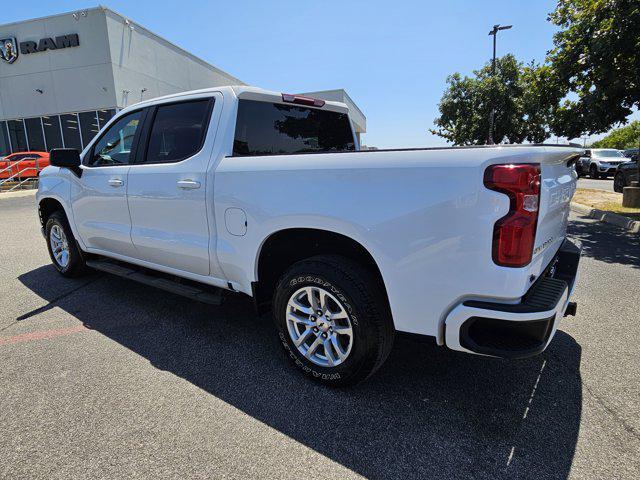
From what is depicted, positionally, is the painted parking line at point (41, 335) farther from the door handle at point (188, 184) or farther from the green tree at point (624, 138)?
the green tree at point (624, 138)

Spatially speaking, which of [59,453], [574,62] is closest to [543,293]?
[59,453]

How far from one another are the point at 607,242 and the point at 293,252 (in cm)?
638

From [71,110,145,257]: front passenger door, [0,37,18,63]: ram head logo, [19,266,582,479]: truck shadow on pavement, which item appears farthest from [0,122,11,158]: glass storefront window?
[19,266,582,479]: truck shadow on pavement

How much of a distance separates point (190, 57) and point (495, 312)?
30.9 meters

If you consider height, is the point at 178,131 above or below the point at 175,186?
above

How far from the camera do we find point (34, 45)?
74.3 feet

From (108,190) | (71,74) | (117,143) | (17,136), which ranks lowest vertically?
(108,190)

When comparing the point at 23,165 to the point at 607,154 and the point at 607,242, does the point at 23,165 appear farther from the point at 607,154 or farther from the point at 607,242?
the point at 607,154

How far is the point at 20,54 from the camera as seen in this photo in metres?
23.1

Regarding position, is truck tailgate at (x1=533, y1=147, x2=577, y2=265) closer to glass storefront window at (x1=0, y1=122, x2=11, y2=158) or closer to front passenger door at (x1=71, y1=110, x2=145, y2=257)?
front passenger door at (x1=71, y1=110, x2=145, y2=257)

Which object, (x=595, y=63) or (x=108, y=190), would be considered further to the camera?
(x=595, y=63)

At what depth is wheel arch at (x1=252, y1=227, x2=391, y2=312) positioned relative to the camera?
2570 millimetres

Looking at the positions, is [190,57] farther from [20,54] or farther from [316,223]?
[316,223]

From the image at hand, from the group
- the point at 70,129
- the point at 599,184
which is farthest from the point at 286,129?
the point at 70,129
